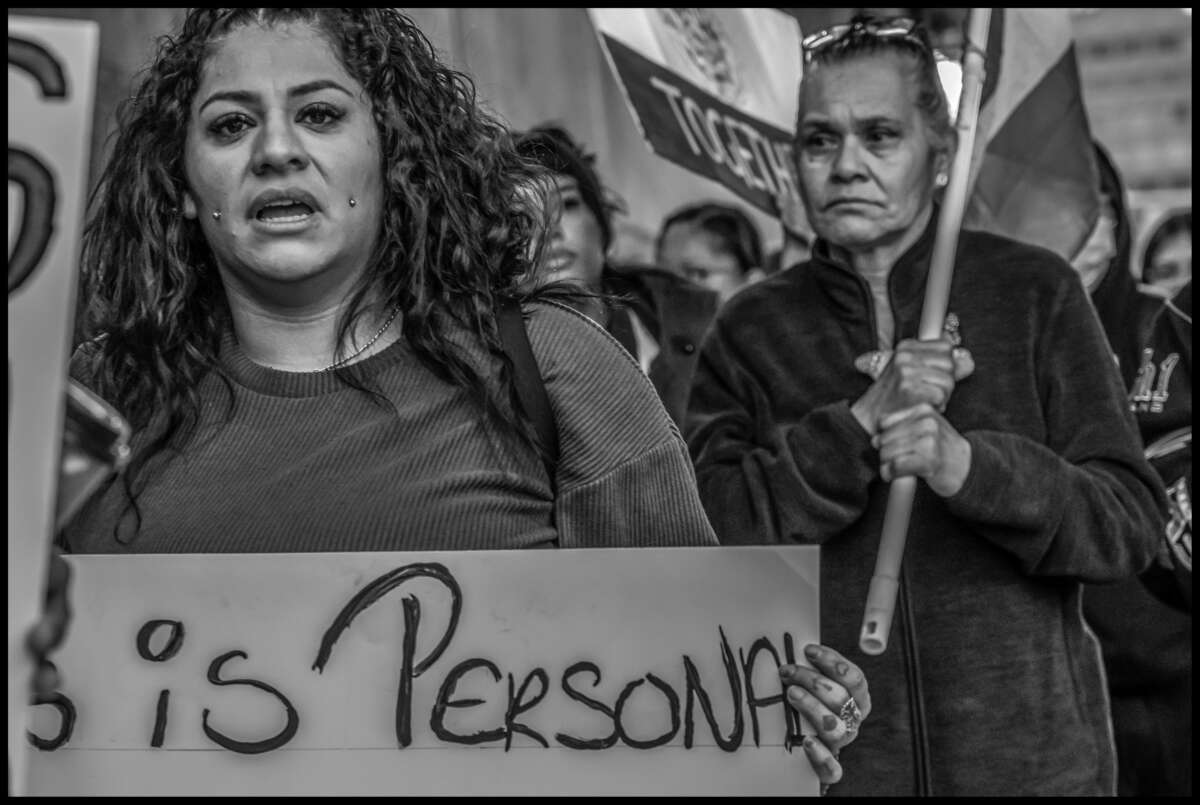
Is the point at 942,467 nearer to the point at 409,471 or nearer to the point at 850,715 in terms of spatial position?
the point at 850,715

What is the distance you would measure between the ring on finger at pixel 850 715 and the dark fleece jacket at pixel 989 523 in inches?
18.2

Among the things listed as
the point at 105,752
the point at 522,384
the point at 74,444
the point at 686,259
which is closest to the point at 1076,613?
the point at 522,384

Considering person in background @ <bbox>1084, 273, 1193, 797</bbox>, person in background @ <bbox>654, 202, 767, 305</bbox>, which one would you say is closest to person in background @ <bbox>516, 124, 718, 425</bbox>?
person in background @ <bbox>654, 202, 767, 305</bbox>

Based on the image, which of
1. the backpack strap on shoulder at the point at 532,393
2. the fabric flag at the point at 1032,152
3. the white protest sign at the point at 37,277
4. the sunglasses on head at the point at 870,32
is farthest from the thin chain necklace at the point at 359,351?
the fabric flag at the point at 1032,152

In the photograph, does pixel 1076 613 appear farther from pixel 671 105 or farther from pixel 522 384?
pixel 671 105

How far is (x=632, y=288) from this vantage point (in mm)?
3426

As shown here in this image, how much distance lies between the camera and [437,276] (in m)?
1.93

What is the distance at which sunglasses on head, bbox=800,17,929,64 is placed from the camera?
2402 millimetres

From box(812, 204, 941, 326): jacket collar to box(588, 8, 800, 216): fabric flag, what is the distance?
0.88 meters

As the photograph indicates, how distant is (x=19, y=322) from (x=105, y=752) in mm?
620

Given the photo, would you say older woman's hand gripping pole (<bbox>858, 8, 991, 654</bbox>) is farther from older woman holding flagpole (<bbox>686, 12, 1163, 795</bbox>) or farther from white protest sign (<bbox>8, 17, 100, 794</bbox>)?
white protest sign (<bbox>8, 17, 100, 794</bbox>)

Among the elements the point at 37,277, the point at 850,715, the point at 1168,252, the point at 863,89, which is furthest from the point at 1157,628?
the point at 37,277

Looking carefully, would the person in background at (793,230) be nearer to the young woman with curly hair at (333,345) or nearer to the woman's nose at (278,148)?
the young woman with curly hair at (333,345)

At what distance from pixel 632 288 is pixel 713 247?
577 millimetres
